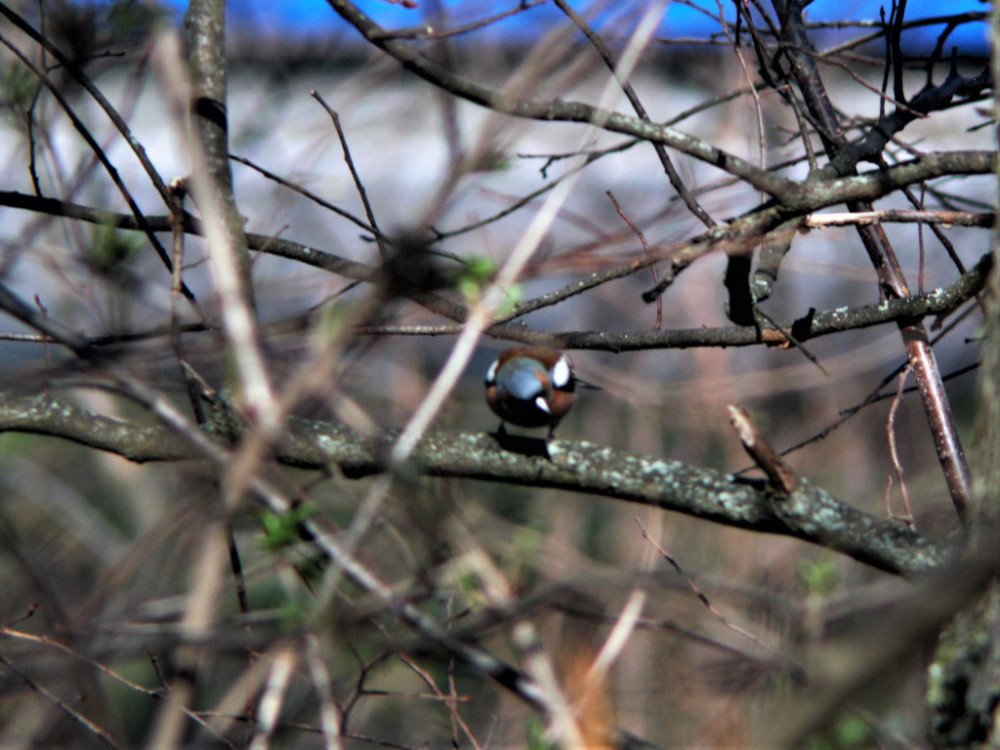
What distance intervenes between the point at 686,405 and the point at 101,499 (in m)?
5.62

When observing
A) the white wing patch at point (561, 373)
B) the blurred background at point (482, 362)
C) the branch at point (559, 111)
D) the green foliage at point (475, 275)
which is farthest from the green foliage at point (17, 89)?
the white wing patch at point (561, 373)

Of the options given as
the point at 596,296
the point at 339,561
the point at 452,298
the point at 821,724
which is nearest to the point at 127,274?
the point at 452,298

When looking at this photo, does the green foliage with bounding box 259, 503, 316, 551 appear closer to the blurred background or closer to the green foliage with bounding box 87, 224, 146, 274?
the blurred background

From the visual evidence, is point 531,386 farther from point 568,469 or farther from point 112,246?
point 112,246

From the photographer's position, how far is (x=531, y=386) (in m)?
3.26

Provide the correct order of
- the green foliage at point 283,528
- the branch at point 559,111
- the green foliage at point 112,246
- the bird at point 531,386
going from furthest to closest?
the bird at point 531,386, the green foliage at point 112,246, the branch at point 559,111, the green foliage at point 283,528

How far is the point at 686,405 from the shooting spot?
488cm

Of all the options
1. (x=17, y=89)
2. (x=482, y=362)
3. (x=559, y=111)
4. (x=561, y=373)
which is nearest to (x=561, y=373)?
(x=561, y=373)

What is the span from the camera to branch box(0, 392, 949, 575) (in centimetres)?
196

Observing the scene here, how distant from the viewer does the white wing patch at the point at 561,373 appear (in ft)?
10.9

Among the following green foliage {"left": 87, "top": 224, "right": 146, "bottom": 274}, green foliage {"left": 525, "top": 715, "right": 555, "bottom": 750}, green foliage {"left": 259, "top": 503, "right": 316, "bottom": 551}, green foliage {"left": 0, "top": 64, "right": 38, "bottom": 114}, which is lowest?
green foliage {"left": 525, "top": 715, "right": 555, "bottom": 750}

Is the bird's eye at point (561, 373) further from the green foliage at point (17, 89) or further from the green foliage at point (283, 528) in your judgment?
the green foliage at point (283, 528)

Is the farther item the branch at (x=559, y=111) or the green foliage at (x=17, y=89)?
the green foliage at (x=17, y=89)

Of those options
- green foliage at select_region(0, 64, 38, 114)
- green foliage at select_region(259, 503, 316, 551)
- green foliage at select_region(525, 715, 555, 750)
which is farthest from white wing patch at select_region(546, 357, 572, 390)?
green foliage at select_region(259, 503, 316, 551)
